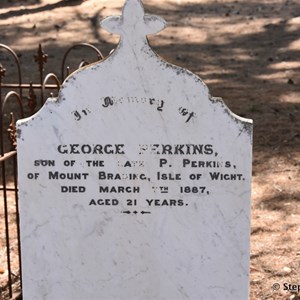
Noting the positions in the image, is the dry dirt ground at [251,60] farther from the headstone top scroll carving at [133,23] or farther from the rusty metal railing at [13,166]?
the headstone top scroll carving at [133,23]

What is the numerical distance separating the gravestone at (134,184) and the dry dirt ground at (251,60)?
39.2 inches

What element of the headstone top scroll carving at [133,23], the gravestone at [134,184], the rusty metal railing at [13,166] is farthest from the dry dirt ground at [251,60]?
the headstone top scroll carving at [133,23]

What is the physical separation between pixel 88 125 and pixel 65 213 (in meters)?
0.42

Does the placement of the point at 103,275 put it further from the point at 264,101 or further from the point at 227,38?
the point at 227,38

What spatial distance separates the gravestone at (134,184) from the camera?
3244mm

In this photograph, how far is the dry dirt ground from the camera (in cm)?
500

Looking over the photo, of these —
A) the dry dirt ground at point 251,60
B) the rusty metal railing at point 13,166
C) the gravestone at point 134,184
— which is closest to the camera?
the gravestone at point 134,184

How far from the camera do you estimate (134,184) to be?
3311 millimetres

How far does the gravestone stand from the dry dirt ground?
997 millimetres

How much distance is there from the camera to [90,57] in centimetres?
1132

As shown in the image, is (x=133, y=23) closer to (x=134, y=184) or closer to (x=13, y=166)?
(x=134, y=184)

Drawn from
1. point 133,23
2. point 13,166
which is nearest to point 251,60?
point 13,166

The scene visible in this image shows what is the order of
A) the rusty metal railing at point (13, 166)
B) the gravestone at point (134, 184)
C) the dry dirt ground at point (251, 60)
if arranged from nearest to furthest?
1. the gravestone at point (134, 184)
2. the rusty metal railing at point (13, 166)
3. the dry dirt ground at point (251, 60)

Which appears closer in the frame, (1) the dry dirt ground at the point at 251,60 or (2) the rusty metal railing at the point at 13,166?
(2) the rusty metal railing at the point at 13,166
